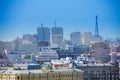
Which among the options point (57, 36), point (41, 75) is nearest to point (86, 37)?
point (57, 36)

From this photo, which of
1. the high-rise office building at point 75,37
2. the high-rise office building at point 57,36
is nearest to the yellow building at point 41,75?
the high-rise office building at point 75,37

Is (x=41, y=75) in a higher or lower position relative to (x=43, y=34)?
lower

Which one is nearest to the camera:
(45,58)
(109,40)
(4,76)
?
(4,76)

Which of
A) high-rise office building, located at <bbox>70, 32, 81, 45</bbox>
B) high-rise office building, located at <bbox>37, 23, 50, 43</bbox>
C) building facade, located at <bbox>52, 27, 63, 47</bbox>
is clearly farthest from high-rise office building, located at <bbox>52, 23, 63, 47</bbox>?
high-rise office building, located at <bbox>70, 32, 81, 45</bbox>

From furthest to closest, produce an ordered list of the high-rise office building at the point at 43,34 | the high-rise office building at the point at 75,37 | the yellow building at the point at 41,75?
the high-rise office building at the point at 43,34
the high-rise office building at the point at 75,37
the yellow building at the point at 41,75

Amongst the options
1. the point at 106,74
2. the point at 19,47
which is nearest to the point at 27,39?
the point at 19,47

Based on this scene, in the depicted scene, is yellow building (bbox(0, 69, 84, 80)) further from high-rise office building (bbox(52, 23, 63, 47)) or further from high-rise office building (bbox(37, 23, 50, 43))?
high-rise office building (bbox(52, 23, 63, 47))

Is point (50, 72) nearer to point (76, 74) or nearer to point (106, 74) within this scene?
point (76, 74)

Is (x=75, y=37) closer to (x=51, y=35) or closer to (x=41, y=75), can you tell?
(x=51, y=35)

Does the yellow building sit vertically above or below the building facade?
below

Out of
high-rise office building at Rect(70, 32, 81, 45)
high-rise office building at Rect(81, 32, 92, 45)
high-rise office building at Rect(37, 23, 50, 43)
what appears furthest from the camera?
high-rise office building at Rect(37, 23, 50, 43)

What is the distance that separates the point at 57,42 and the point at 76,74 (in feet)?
98.0

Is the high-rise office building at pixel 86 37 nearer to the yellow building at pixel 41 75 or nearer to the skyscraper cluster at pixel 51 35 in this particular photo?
the skyscraper cluster at pixel 51 35

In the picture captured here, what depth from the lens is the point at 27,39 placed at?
37438mm
